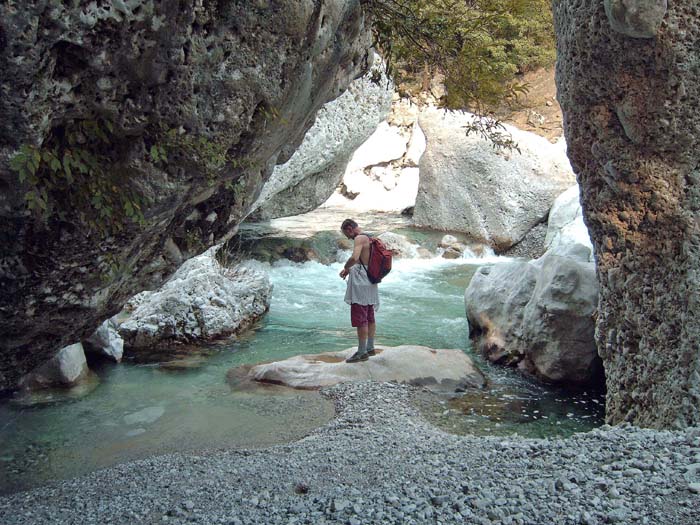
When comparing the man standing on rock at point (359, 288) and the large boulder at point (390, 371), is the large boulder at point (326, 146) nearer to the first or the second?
the man standing on rock at point (359, 288)

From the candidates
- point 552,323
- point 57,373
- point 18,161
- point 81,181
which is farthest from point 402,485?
point 57,373

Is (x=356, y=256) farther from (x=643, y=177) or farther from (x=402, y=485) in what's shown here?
(x=402, y=485)

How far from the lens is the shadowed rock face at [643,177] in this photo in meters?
4.81

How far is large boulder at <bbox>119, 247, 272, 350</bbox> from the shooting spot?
9.25m

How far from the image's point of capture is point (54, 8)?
2.84 meters

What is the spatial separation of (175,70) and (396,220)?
634 inches

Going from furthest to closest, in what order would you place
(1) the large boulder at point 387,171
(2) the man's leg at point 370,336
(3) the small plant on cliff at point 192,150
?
(1) the large boulder at point 387,171 → (2) the man's leg at point 370,336 → (3) the small plant on cliff at point 192,150

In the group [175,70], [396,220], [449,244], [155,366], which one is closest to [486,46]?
[175,70]

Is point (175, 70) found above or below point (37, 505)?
above

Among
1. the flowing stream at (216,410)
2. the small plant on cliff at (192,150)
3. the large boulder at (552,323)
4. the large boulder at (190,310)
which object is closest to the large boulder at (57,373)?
the flowing stream at (216,410)

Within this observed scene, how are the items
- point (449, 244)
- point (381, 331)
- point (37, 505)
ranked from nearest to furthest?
1. point (37, 505)
2. point (381, 331)
3. point (449, 244)

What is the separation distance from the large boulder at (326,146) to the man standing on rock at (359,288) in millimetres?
4780

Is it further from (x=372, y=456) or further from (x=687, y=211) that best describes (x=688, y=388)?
(x=372, y=456)

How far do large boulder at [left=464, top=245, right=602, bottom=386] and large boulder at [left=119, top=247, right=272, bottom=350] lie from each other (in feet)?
12.4
